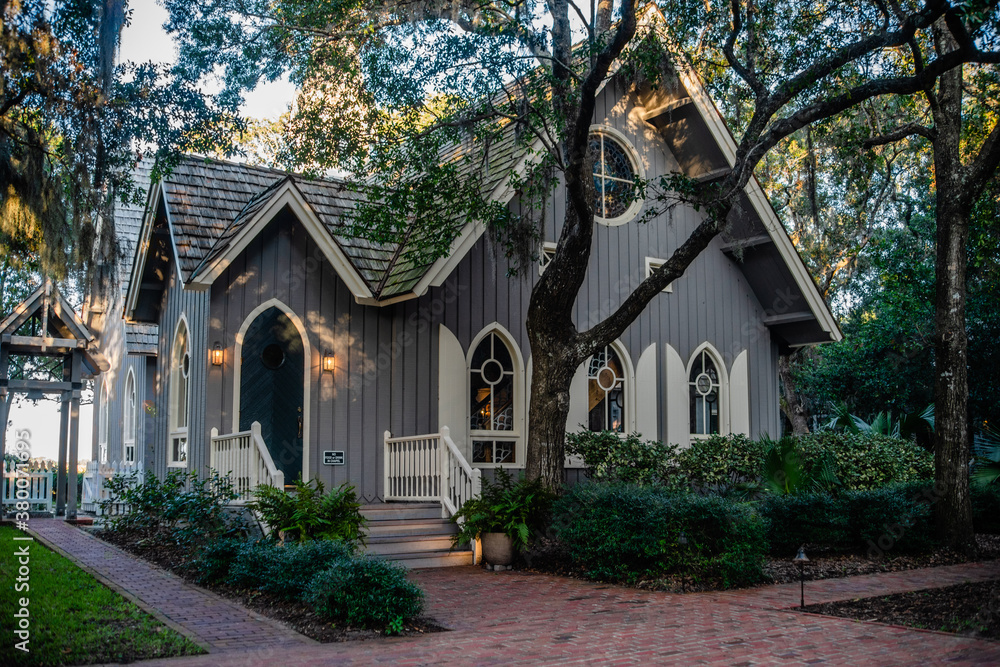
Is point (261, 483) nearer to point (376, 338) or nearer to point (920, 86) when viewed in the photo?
point (376, 338)

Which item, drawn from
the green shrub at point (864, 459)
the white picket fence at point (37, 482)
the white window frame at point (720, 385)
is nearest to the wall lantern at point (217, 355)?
the white picket fence at point (37, 482)

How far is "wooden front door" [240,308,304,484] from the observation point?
13.6 metres

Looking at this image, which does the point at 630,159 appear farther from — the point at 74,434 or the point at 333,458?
the point at 74,434

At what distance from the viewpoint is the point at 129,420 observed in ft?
56.2

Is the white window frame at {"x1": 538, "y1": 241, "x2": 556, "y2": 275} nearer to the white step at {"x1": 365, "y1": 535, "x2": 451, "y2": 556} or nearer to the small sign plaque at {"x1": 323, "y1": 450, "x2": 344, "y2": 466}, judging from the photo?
the small sign plaque at {"x1": 323, "y1": 450, "x2": 344, "y2": 466}

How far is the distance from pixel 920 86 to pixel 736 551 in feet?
20.6

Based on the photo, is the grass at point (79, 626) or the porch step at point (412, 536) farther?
the porch step at point (412, 536)

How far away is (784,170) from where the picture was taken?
27.0 metres

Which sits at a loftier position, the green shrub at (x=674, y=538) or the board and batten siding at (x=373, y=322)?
the board and batten siding at (x=373, y=322)

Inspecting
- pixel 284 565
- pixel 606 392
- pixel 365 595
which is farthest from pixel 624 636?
pixel 606 392

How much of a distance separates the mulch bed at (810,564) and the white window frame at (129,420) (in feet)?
27.4

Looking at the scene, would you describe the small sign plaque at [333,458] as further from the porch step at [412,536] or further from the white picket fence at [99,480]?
the white picket fence at [99,480]

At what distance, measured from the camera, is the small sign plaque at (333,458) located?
1261 cm

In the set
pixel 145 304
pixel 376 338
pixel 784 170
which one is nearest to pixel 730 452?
pixel 376 338
